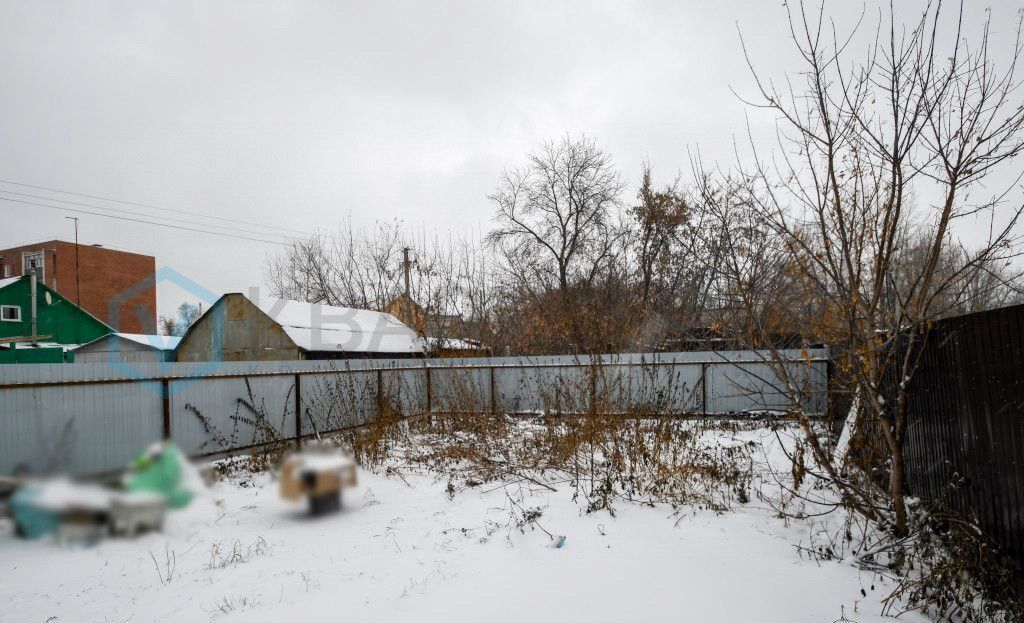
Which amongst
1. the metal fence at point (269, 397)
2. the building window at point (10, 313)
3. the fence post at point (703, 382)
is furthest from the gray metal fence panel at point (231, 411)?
the building window at point (10, 313)

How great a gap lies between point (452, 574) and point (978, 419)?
3.51 meters

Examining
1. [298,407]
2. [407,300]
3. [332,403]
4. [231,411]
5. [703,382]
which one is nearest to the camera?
[231,411]

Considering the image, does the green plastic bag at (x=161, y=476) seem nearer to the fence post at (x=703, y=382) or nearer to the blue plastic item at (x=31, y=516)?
the blue plastic item at (x=31, y=516)

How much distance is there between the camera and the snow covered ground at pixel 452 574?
3.29 metres

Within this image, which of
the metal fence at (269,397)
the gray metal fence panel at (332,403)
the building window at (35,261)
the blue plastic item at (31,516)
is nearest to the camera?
the blue plastic item at (31,516)

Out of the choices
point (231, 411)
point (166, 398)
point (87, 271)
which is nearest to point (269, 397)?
point (231, 411)

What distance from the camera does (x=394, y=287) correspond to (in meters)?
24.6

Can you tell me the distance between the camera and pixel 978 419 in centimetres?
337

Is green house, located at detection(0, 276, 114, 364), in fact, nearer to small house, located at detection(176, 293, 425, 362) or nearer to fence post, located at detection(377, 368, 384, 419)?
small house, located at detection(176, 293, 425, 362)

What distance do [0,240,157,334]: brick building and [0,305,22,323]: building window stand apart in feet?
26.5

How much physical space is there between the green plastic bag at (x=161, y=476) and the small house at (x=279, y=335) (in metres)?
13.8

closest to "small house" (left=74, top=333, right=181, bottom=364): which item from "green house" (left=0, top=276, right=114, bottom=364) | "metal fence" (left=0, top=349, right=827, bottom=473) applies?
"green house" (left=0, top=276, right=114, bottom=364)

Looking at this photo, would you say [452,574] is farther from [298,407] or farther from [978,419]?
[298,407]

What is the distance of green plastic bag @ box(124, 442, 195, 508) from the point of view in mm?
1789
